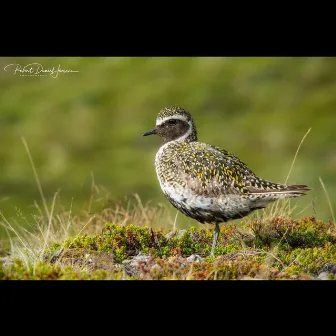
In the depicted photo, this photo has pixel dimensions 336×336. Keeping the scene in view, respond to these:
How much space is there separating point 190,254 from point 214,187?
1029 mm

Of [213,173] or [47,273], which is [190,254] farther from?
[47,273]

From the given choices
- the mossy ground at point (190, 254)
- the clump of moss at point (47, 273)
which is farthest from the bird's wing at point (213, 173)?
the clump of moss at point (47, 273)

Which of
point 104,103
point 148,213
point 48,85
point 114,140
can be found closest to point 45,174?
point 114,140

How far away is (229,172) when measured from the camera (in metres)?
9.59

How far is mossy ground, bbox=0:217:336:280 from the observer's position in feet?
27.3

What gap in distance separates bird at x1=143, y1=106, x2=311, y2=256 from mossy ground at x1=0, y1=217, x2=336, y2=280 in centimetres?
50

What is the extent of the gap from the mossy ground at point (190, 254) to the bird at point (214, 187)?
1.65 ft

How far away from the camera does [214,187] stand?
9.42m

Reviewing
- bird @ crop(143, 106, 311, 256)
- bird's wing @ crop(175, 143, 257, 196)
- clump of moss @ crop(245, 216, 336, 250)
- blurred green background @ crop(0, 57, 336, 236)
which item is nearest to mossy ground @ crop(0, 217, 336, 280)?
clump of moss @ crop(245, 216, 336, 250)

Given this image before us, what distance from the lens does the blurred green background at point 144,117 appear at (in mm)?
23125

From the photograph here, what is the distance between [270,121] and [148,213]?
15747 millimetres

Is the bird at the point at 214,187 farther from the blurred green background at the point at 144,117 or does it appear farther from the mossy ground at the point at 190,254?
the blurred green background at the point at 144,117

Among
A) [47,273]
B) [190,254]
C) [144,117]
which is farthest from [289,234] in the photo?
[144,117]

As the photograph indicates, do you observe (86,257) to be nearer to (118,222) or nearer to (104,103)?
(118,222)
